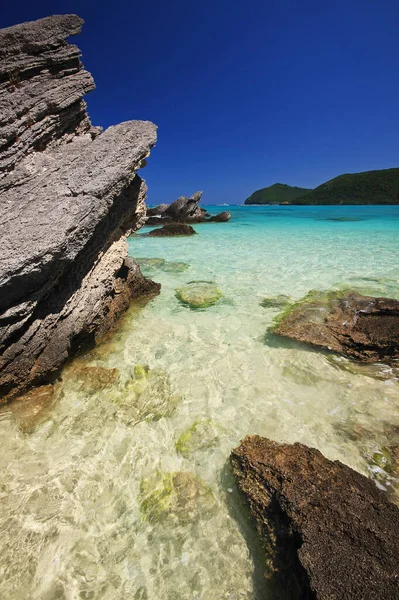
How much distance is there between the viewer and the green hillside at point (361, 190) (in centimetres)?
10296

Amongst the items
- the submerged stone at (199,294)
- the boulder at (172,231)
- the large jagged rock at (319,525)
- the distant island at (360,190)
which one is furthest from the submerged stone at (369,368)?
the distant island at (360,190)

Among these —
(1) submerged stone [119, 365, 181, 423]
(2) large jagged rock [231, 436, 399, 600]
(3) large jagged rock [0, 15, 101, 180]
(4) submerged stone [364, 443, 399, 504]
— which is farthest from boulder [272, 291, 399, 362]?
(3) large jagged rock [0, 15, 101, 180]

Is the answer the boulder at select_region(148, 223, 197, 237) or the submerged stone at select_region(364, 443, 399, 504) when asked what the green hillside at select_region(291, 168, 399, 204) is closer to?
the boulder at select_region(148, 223, 197, 237)

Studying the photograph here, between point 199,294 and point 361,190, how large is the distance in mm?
128591

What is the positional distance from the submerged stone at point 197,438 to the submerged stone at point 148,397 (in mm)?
452

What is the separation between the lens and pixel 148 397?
4520mm

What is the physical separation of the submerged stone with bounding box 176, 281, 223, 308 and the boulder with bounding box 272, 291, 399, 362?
7.18ft

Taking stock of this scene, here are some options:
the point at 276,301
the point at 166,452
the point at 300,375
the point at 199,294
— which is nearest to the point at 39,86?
the point at 199,294

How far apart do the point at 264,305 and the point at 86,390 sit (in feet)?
16.8

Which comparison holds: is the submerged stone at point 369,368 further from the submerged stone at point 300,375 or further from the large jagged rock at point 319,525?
the large jagged rock at point 319,525

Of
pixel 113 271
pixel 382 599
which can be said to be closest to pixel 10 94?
pixel 113 271

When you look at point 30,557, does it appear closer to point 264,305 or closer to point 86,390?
point 86,390

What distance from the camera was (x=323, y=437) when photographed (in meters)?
3.69

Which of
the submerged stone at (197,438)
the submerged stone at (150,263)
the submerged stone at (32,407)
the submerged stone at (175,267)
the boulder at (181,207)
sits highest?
the boulder at (181,207)
